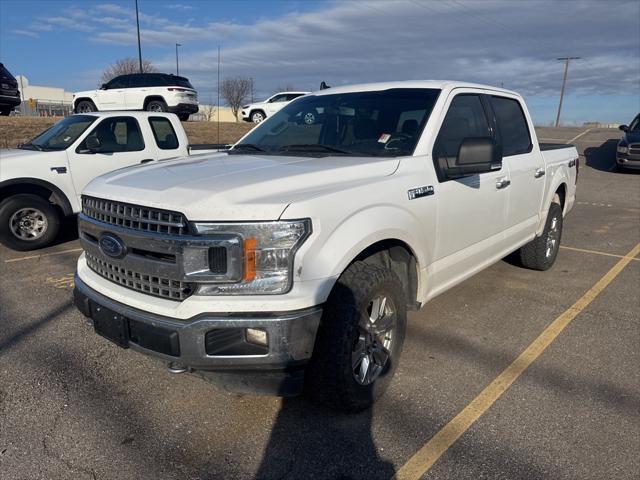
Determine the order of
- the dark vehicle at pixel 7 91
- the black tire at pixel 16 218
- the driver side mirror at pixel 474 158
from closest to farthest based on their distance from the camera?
the driver side mirror at pixel 474 158 → the black tire at pixel 16 218 → the dark vehicle at pixel 7 91

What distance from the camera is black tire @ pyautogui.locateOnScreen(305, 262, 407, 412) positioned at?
2.68 metres

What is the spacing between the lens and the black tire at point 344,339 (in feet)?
8.80

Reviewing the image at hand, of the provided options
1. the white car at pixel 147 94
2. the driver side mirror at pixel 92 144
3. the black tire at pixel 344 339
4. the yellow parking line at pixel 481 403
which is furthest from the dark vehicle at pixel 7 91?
the yellow parking line at pixel 481 403

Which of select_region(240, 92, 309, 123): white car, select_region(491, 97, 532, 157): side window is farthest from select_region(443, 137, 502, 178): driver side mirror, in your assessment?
select_region(240, 92, 309, 123): white car

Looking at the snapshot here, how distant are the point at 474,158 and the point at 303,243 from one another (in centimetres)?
149

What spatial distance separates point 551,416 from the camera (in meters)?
3.03

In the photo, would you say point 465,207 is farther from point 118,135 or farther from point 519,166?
point 118,135

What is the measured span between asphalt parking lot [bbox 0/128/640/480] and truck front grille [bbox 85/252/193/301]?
0.82 meters

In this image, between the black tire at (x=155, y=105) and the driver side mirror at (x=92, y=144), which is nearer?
the driver side mirror at (x=92, y=144)

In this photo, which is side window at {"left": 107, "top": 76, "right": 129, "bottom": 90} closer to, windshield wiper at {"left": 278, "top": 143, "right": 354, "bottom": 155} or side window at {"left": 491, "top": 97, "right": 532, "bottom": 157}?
side window at {"left": 491, "top": 97, "right": 532, "bottom": 157}

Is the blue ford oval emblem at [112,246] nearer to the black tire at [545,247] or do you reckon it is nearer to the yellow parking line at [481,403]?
the yellow parking line at [481,403]

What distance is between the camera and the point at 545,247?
5.69 meters

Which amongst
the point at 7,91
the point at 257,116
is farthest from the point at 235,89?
the point at 7,91

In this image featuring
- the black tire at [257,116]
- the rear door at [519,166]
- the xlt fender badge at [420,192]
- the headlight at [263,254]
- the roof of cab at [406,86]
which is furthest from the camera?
the black tire at [257,116]
